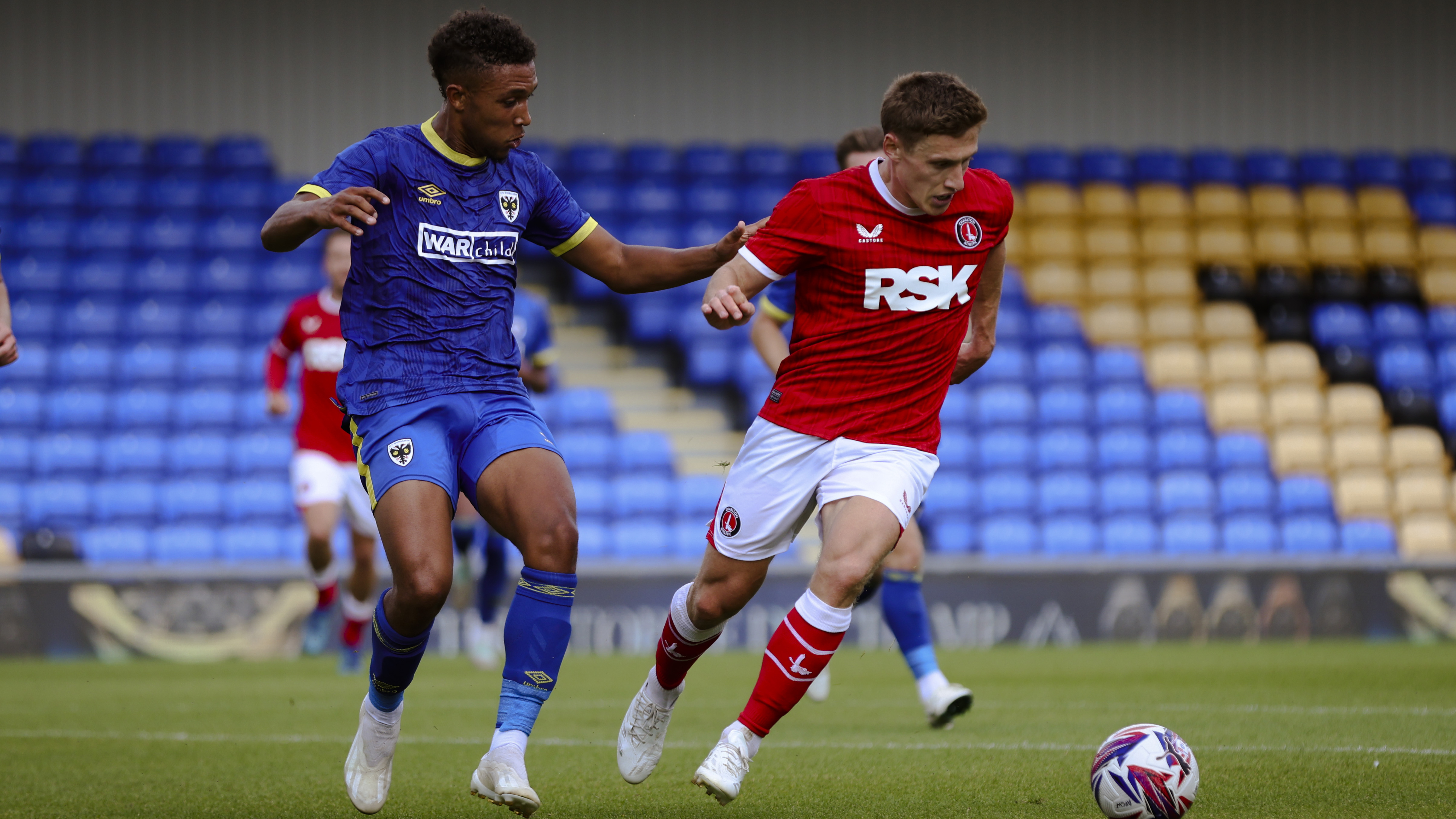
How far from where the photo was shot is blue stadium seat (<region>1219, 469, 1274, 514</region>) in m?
13.9

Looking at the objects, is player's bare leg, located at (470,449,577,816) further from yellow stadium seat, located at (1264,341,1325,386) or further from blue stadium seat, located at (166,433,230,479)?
yellow stadium seat, located at (1264,341,1325,386)

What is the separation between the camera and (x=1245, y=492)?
1403 cm

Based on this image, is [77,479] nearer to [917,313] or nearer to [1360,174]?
[917,313]

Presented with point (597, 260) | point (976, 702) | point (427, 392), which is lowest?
point (976, 702)

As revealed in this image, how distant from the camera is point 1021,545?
522 inches

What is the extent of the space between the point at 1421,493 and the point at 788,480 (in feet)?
38.8

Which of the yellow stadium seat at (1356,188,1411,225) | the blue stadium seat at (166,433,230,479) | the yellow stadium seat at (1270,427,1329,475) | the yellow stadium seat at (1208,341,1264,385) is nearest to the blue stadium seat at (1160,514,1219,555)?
the yellow stadium seat at (1270,427,1329,475)

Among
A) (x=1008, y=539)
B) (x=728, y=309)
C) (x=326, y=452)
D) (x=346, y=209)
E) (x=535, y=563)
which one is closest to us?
(x=346, y=209)

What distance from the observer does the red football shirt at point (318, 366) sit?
8.90m

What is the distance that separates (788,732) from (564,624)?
227 cm

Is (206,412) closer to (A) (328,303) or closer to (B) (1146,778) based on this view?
(A) (328,303)

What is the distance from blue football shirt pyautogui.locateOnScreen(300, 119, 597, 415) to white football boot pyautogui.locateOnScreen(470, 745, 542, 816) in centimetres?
100

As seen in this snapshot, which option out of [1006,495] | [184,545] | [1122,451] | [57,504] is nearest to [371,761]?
[184,545]

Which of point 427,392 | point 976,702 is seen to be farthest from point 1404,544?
point 427,392
